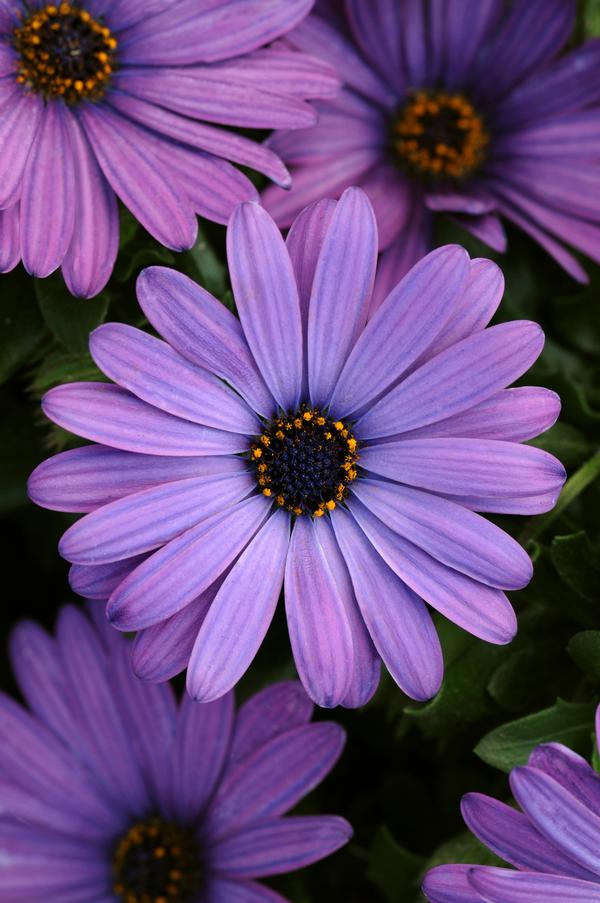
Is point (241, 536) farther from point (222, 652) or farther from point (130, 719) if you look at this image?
point (130, 719)

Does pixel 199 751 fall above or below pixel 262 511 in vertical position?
below

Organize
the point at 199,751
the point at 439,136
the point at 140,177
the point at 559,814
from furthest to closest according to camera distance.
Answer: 1. the point at 439,136
2. the point at 199,751
3. the point at 140,177
4. the point at 559,814

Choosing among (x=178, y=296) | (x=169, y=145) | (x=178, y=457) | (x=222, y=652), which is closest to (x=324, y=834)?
(x=222, y=652)

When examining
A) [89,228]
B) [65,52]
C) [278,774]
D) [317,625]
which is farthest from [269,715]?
[65,52]

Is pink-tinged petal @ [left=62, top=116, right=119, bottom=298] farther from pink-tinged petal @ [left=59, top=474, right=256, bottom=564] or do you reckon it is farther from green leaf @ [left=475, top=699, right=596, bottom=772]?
green leaf @ [left=475, top=699, right=596, bottom=772]

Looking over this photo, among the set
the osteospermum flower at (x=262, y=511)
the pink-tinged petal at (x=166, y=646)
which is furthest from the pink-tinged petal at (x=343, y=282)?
the pink-tinged petal at (x=166, y=646)

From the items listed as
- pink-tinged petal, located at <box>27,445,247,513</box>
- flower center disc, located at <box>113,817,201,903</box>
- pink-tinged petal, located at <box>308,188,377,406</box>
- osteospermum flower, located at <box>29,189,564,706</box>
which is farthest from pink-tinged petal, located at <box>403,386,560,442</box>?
flower center disc, located at <box>113,817,201,903</box>

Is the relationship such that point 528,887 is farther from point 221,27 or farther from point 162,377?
point 221,27
